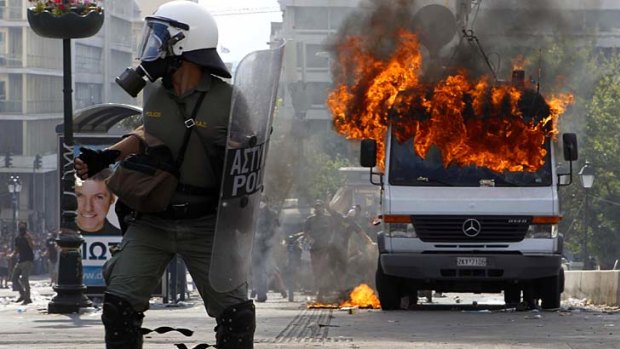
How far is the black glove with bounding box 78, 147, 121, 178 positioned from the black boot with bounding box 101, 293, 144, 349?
63 cm

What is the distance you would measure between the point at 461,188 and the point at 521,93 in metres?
1.29

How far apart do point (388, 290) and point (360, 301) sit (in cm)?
203

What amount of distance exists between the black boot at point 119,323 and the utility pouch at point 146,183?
46cm

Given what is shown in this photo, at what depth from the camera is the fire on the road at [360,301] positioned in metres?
18.7

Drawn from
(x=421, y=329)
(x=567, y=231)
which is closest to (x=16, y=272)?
(x=421, y=329)

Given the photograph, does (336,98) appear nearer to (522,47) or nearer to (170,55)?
(522,47)

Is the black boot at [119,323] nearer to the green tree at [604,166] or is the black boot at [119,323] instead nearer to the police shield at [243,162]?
the police shield at [243,162]

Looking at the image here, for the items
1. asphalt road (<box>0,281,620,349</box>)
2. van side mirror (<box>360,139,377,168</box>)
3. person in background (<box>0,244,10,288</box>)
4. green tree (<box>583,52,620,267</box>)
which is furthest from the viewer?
green tree (<box>583,52,620,267</box>)

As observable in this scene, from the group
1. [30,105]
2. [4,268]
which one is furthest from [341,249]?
[30,105]

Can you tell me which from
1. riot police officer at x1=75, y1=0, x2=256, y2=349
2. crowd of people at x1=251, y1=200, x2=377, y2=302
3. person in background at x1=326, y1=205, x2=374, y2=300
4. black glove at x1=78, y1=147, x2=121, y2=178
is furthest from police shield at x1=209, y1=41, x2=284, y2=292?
person in background at x1=326, y1=205, x2=374, y2=300

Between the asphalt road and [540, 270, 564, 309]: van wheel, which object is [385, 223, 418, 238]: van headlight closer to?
the asphalt road

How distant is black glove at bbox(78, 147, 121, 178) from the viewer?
23.9 feet

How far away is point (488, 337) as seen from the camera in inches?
471

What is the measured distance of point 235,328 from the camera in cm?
721
